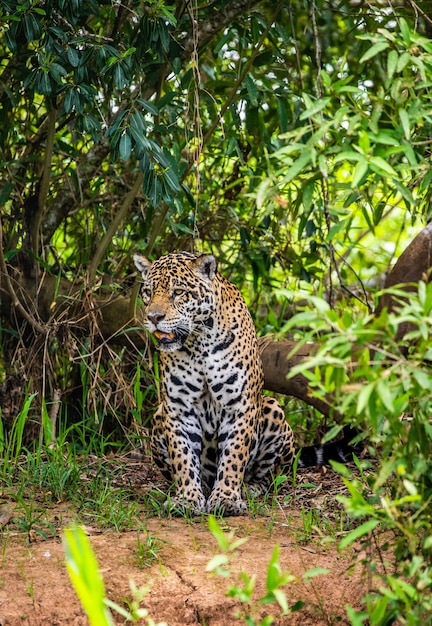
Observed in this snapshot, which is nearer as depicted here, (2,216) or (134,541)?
(134,541)

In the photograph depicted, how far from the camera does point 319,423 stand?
7.82 meters

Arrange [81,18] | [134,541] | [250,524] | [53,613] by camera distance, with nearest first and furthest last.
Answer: [53,613] → [134,541] → [250,524] → [81,18]

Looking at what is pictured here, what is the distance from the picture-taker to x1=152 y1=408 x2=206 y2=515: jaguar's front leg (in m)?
6.07

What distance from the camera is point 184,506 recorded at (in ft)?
19.6

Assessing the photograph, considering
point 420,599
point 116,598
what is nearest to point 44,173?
point 116,598

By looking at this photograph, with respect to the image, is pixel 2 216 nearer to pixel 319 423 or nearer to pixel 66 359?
pixel 66 359

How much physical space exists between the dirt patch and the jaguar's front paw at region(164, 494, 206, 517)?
444 millimetres

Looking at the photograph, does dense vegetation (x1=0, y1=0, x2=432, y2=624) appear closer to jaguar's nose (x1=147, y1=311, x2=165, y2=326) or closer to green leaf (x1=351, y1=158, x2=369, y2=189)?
jaguar's nose (x1=147, y1=311, x2=165, y2=326)

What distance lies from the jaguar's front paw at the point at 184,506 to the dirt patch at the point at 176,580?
444 millimetres

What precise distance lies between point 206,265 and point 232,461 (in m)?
1.18

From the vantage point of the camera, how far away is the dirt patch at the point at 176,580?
477cm

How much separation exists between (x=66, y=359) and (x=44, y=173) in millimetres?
1372

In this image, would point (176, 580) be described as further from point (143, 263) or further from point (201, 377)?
point (143, 263)

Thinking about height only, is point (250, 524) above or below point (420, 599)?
below
